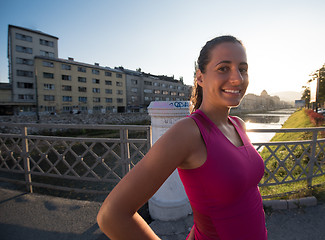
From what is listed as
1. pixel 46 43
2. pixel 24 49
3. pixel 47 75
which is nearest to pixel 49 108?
pixel 47 75

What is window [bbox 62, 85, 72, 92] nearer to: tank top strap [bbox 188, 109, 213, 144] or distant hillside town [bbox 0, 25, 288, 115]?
distant hillside town [bbox 0, 25, 288, 115]

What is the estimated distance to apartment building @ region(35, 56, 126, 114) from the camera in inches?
1443

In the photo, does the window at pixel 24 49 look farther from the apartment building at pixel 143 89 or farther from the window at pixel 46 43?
the apartment building at pixel 143 89

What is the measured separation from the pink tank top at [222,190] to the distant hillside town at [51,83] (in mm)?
37043

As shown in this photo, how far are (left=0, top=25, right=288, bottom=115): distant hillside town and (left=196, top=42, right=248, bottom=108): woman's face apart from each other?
1456 inches

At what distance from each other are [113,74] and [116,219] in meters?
52.0

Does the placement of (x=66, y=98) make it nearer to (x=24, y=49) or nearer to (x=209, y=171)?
(x=24, y=49)

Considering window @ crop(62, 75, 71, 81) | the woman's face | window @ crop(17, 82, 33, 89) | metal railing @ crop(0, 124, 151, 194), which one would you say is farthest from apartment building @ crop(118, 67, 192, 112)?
the woman's face

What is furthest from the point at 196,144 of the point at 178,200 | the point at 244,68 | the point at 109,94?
the point at 109,94

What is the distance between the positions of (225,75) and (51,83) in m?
44.7

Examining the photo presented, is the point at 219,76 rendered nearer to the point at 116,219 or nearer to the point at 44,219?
the point at 116,219

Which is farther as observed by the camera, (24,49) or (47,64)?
(24,49)

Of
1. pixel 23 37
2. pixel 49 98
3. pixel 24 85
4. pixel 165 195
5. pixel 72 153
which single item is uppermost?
pixel 23 37

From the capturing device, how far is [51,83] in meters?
37.6
